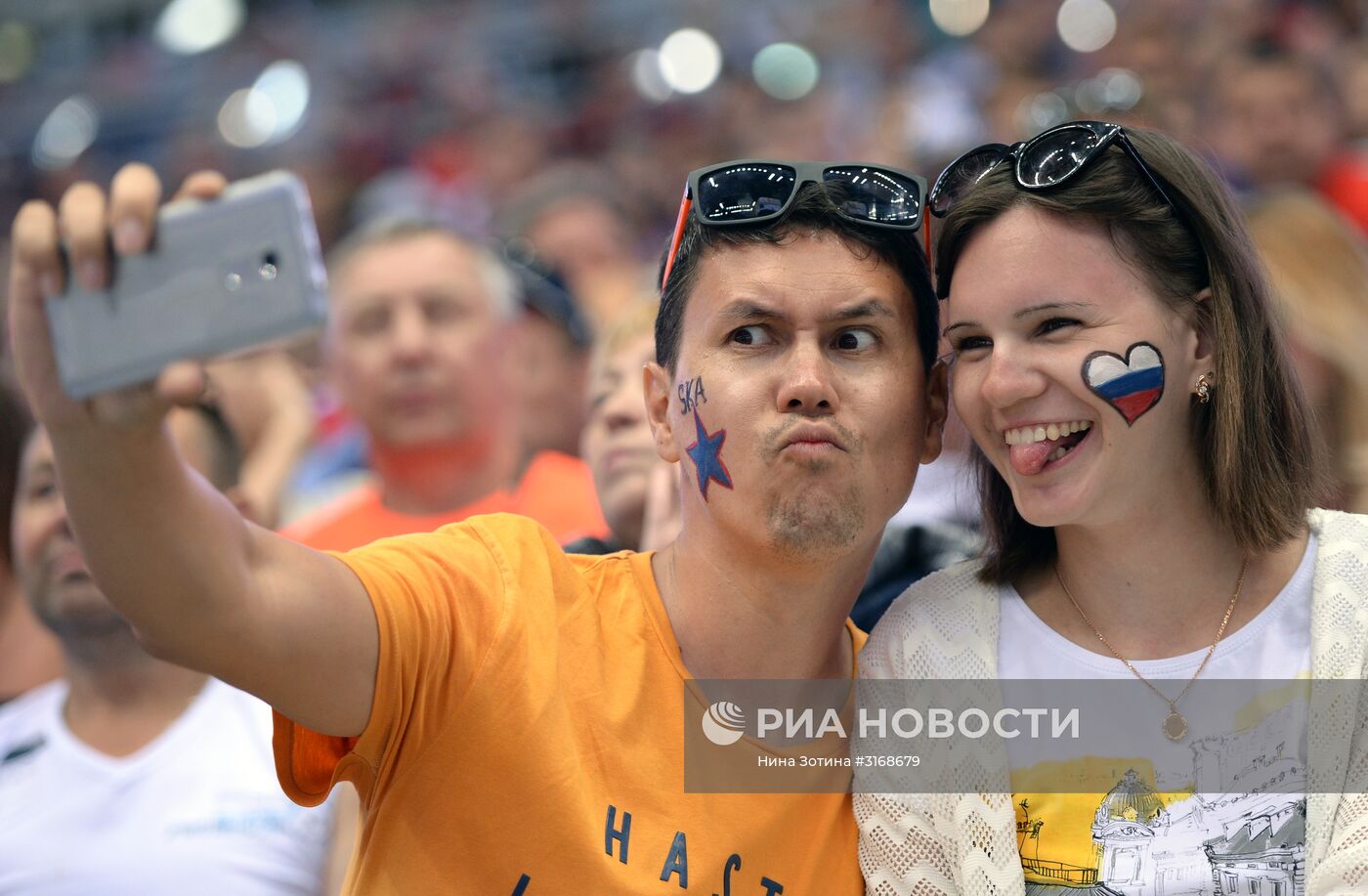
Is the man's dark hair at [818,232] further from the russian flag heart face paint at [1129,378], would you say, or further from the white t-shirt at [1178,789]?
the white t-shirt at [1178,789]

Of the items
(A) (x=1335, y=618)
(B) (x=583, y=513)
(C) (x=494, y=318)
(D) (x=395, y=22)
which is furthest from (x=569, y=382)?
(D) (x=395, y=22)

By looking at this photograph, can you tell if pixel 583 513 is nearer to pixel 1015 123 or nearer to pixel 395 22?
pixel 1015 123

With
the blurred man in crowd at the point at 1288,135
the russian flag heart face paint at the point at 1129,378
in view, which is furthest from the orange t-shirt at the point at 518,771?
the blurred man in crowd at the point at 1288,135

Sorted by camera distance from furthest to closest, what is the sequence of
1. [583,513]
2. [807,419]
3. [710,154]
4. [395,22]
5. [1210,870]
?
[395,22] < [710,154] < [583,513] < [807,419] < [1210,870]

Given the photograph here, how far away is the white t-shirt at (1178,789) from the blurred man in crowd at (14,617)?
2.81 meters

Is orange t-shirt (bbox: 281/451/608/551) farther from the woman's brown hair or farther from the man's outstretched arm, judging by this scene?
the man's outstretched arm

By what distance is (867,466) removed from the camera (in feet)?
7.65

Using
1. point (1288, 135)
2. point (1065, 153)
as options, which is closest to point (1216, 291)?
point (1065, 153)

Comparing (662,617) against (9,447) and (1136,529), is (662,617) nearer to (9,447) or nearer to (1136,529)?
(1136,529)

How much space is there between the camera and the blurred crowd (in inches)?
155

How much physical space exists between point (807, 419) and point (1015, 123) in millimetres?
3691

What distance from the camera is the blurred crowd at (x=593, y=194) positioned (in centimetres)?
393

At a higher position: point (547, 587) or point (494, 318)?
point (494, 318)

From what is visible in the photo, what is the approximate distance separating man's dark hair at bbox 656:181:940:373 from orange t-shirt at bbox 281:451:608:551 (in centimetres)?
185
